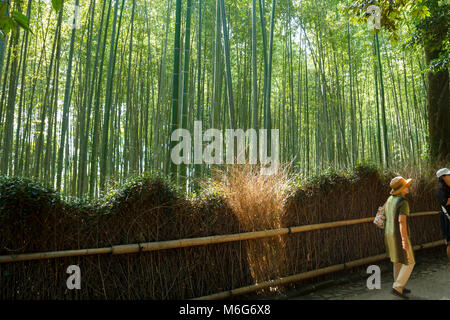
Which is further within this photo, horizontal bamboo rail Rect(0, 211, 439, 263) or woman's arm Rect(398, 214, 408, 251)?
woman's arm Rect(398, 214, 408, 251)

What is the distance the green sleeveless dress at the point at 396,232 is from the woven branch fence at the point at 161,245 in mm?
714

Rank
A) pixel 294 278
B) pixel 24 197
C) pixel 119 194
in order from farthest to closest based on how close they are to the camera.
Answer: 1. pixel 294 278
2. pixel 119 194
3. pixel 24 197

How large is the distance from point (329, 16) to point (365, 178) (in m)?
5.50

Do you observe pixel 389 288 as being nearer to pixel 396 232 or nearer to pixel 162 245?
pixel 396 232

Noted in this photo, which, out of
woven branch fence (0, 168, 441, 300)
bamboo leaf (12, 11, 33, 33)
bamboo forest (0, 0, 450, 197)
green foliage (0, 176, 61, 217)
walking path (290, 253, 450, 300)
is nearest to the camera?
bamboo leaf (12, 11, 33, 33)

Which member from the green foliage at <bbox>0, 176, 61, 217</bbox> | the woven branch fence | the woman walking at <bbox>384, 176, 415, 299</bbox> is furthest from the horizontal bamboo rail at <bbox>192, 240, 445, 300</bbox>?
the green foliage at <bbox>0, 176, 61, 217</bbox>

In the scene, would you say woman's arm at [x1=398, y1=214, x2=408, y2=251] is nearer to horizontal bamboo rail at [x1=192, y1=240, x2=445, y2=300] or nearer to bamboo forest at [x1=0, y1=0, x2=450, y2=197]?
horizontal bamboo rail at [x1=192, y1=240, x2=445, y2=300]

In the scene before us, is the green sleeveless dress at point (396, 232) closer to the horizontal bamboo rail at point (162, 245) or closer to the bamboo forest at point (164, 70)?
the horizontal bamboo rail at point (162, 245)

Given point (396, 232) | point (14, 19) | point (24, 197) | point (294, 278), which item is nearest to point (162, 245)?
point (24, 197)

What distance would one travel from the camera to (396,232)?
2.57 meters

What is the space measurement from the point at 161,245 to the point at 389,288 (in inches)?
86.7

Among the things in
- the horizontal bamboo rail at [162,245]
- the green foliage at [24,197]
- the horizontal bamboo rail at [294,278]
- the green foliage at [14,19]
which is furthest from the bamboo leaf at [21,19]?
the horizontal bamboo rail at [294,278]

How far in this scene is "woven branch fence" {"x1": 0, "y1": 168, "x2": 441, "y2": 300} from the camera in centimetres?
199
